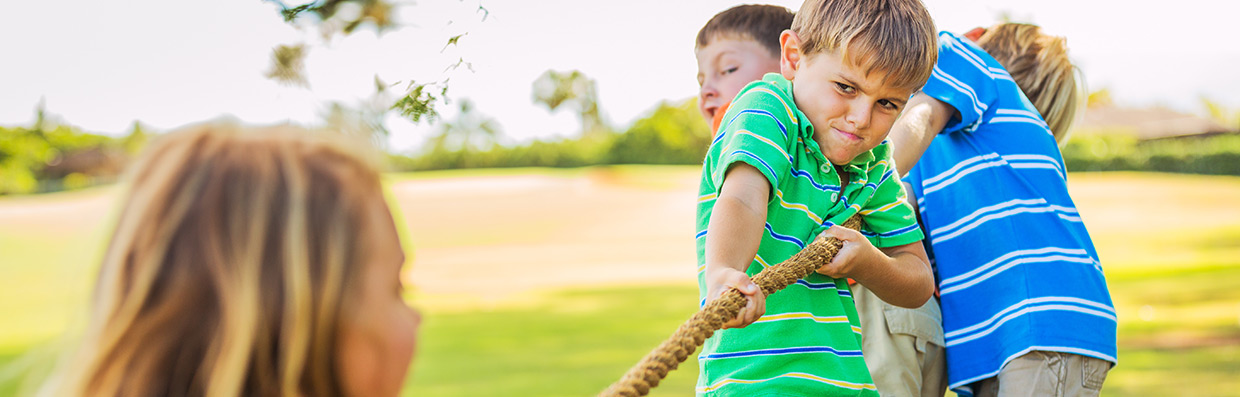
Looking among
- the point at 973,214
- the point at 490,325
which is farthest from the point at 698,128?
the point at 973,214

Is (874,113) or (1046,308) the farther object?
(1046,308)

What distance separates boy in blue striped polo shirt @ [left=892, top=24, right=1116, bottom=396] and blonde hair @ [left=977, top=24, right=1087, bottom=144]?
0.28 metres

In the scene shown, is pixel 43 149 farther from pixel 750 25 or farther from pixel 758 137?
pixel 758 137

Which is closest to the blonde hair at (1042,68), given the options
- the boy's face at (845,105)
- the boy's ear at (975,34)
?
the boy's ear at (975,34)

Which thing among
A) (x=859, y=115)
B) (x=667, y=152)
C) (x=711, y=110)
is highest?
(x=859, y=115)

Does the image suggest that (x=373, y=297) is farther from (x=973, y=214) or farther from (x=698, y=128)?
(x=698, y=128)

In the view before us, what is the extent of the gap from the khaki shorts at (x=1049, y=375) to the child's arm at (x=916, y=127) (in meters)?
0.58

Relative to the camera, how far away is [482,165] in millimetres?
41281

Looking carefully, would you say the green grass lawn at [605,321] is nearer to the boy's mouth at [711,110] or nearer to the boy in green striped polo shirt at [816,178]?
the boy in green striped polo shirt at [816,178]

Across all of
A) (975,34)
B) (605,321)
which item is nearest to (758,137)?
(975,34)

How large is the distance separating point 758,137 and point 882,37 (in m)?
0.33

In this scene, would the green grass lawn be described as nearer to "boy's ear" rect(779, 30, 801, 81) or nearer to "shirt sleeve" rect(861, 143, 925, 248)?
"boy's ear" rect(779, 30, 801, 81)

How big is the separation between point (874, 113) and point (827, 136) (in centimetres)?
10

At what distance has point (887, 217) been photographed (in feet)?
7.28
